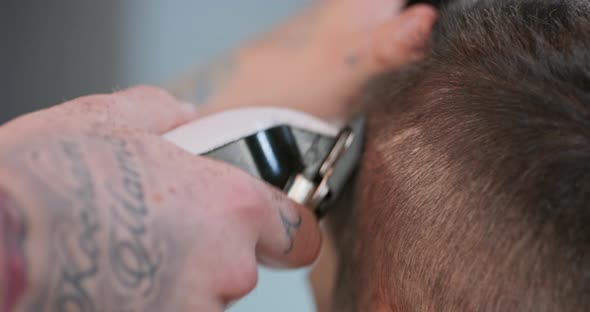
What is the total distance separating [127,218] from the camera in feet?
0.96

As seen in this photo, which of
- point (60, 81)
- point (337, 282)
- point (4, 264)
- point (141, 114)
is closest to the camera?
point (4, 264)

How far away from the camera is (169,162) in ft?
1.07

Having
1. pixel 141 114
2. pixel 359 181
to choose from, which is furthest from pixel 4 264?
pixel 359 181

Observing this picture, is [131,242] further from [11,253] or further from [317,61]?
[317,61]

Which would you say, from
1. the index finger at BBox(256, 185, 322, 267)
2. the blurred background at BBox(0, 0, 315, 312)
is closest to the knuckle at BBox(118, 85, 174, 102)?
the index finger at BBox(256, 185, 322, 267)

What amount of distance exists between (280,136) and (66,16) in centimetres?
74

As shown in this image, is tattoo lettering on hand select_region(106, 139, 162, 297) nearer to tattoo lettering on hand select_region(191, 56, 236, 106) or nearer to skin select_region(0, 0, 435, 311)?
skin select_region(0, 0, 435, 311)

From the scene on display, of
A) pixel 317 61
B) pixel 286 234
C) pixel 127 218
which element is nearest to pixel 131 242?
pixel 127 218

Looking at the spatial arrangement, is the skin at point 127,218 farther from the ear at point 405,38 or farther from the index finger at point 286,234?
the ear at point 405,38

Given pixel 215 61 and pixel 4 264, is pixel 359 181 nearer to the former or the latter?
pixel 4 264

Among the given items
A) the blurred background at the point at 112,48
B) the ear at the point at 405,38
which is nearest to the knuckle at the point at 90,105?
the ear at the point at 405,38

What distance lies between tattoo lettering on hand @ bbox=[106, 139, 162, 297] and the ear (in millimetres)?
289

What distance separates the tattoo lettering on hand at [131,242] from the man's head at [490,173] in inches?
6.5

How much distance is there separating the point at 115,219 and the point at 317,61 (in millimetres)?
531
